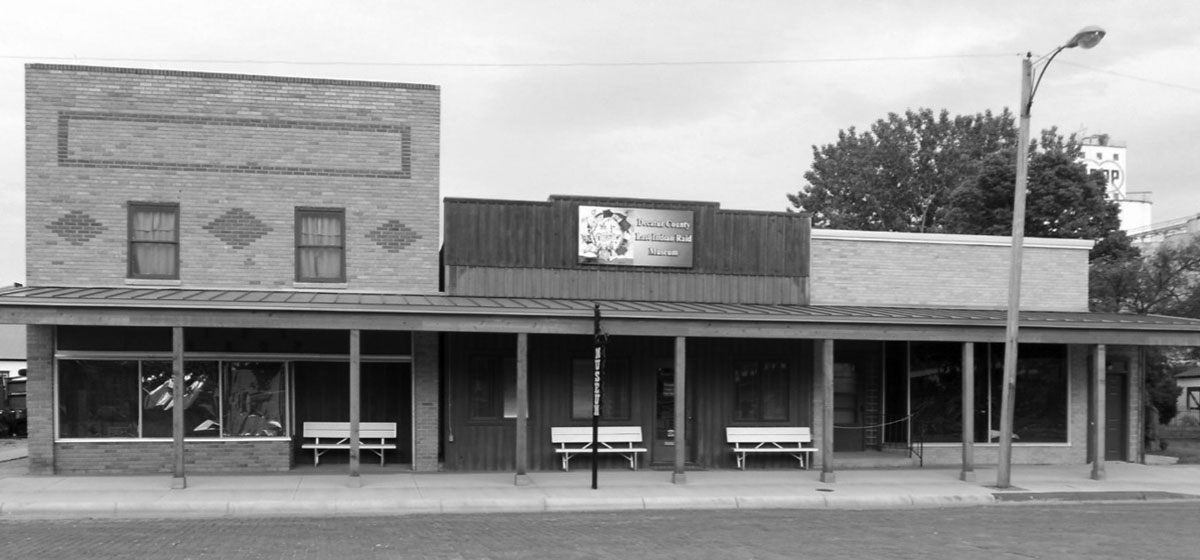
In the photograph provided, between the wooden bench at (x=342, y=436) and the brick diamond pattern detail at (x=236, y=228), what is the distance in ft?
11.6

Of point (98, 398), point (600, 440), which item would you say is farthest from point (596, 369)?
point (98, 398)

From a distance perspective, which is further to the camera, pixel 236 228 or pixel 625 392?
pixel 625 392

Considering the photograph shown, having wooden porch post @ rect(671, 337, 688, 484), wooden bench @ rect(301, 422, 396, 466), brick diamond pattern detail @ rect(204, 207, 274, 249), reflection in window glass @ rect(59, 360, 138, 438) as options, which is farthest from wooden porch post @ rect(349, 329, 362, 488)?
wooden porch post @ rect(671, 337, 688, 484)

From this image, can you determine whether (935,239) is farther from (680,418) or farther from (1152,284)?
(1152,284)

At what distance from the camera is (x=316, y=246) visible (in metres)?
19.0

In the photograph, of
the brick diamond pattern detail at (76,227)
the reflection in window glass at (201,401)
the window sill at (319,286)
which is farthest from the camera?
the window sill at (319,286)

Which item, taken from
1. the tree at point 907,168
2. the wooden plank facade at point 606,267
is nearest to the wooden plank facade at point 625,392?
the wooden plank facade at point 606,267

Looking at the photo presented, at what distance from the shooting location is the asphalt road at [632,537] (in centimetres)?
1134

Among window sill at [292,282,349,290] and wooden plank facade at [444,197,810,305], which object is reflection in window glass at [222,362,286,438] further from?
wooden plank facade at [444,197,810,305]

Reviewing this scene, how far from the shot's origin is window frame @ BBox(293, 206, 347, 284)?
18.9 metres

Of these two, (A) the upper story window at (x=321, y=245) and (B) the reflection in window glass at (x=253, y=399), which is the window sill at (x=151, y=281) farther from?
(A) the upper story window at (x=321, y=245)

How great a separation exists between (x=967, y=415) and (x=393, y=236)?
1097 cm

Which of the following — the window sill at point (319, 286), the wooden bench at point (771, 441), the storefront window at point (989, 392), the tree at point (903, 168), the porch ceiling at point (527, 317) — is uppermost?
the tree at point (903, 168)

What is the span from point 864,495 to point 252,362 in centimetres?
1093
